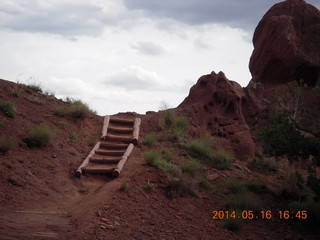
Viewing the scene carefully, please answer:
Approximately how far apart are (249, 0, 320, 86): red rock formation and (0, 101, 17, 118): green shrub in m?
12.5

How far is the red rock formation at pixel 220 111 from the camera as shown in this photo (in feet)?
40.1

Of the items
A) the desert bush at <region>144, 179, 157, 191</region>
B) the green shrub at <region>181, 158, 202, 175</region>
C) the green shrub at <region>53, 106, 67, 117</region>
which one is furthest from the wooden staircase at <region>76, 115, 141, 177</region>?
the green shrub at <region>181, 158, 202, 175</region>

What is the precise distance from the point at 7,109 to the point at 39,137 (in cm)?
153

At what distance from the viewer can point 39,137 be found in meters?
8.77

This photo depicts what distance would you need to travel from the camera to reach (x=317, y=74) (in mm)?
17484

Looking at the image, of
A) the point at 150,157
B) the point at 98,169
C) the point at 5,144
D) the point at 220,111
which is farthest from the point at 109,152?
the point at 220,111

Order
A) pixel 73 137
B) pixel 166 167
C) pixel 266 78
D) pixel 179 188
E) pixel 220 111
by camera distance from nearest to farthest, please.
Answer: pixel 179 188, pixel 166 167, pixel 73 137, pixel 220 111, pixel 266 78

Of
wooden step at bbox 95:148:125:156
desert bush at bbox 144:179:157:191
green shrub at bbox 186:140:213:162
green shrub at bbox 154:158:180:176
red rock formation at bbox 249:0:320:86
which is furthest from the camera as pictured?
red rock formation at bbox 249:0:320:86

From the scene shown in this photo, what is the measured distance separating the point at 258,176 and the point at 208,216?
3281 mm

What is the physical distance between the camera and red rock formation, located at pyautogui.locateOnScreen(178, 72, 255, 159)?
12.2 m

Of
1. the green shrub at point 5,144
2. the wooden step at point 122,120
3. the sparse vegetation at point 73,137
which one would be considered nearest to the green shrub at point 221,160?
the wooden step at point 122,120

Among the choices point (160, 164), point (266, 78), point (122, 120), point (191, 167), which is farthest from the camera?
point (266, 78)

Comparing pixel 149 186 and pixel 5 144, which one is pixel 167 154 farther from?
pixel 5 144
